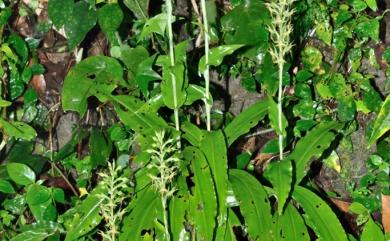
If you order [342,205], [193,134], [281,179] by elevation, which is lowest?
[342,205]

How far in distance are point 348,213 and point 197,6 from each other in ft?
3.45

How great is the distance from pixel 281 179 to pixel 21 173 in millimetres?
998

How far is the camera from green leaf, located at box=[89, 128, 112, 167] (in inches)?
93.2

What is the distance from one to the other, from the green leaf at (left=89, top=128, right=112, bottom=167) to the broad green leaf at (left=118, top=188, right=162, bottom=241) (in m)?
0.41

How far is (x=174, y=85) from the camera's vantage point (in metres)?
1.98

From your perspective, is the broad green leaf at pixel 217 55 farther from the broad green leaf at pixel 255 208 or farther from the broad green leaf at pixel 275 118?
the broad green leaf at pixel 255 208

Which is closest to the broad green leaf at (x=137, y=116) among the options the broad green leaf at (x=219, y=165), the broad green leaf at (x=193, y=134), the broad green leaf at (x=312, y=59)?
the broad green leaf at (x=193, y=134)

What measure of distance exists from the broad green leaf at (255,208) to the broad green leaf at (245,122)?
0.18 meters

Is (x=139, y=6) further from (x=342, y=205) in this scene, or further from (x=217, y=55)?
(x=342, y=205)

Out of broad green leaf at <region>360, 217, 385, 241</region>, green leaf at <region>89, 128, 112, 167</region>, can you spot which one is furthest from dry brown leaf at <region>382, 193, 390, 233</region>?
green leaf at <region>89, 128, 112, 167</region>

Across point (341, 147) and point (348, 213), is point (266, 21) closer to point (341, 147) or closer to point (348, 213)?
point (341, 147)

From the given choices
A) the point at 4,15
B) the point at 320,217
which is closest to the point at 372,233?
the point at 320,217

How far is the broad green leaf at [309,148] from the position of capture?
2072 millimetres

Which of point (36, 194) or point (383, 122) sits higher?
point (383, 122)
